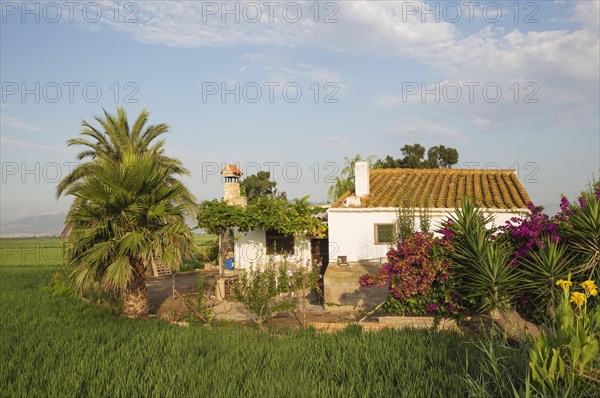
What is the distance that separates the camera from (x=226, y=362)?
6.89m

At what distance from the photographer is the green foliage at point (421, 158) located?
153 feet

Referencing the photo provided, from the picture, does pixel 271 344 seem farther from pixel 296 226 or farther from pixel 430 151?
pixel 430 151

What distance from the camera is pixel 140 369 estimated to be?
6770 mm

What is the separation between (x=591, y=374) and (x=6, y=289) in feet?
69.0

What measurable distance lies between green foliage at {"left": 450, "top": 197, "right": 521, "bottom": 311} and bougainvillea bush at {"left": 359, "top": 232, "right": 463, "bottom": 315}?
292mm

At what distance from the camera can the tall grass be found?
229 inches

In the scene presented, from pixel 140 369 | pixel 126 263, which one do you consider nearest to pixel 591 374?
pixel 140 369

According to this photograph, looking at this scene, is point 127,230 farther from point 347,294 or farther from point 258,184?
point 258,184

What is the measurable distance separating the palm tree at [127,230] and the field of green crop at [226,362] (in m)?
1.62

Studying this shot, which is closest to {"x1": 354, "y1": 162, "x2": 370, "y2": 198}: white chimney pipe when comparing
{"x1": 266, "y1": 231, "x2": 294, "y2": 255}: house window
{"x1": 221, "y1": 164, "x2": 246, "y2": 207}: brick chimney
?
{"x1": 266, "y1": 231, "x2": 294, "y2": 255}: house window

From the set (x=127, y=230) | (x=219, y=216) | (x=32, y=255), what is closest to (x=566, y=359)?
(x=127, y=230)

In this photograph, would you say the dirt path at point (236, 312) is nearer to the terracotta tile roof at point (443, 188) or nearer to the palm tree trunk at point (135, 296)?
the palm tree trunk at point (135, 296)

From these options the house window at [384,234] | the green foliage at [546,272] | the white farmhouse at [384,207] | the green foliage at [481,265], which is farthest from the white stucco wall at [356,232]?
the green foliage at [546,272]

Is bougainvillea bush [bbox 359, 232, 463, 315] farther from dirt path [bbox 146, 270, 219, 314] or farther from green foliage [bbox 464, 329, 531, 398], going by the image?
dirt path [bbox 146, 270, 219, 314]
